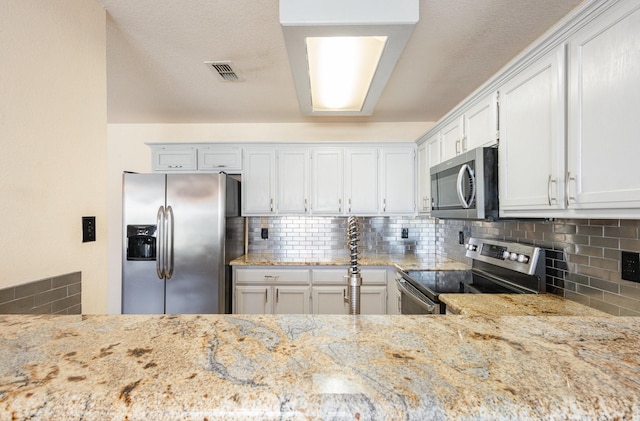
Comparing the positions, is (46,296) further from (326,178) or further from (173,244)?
(326,178)

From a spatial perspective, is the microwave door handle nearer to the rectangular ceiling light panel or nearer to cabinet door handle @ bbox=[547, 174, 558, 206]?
cabinet door handle @ bbox=[547, 174, 558, 206]

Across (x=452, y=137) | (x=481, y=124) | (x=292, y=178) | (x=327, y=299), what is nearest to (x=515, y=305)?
(x=481, y=124)

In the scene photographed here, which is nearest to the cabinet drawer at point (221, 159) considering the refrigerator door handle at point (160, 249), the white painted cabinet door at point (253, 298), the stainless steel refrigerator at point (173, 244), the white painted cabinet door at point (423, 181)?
the stainless steel refrigerator at point (173, 244)

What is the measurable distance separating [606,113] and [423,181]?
7.03 feet

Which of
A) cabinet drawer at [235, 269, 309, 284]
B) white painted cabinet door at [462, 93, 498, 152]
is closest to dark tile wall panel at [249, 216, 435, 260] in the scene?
cabinet drawer at [235, 269, 309, 284]

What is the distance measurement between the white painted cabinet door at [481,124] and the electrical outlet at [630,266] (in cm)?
88

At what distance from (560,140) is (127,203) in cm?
315

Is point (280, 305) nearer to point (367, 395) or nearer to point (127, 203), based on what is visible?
point (127, 203)

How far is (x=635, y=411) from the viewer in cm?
43

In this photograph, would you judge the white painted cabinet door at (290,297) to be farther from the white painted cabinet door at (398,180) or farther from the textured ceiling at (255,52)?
the textured ceiling at (255,52)

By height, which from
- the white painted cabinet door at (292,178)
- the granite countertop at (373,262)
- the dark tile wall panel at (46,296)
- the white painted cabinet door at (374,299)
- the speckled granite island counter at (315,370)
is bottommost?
the white painted cabinet door at (374,299)

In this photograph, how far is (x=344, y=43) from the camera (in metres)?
1.72

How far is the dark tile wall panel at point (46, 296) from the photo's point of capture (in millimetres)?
1158

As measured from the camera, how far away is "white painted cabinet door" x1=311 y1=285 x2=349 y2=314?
311 cm
